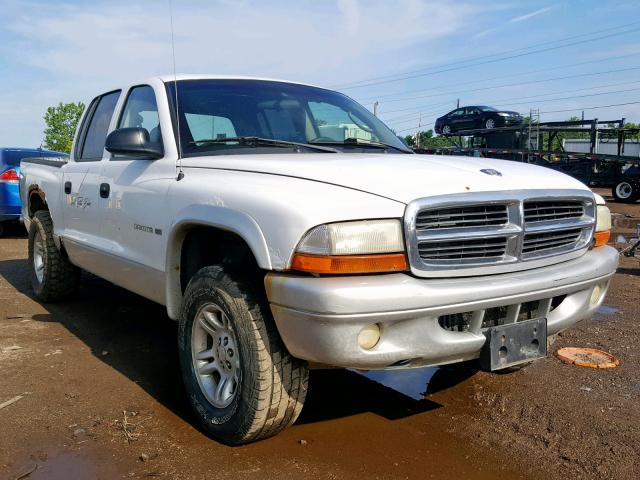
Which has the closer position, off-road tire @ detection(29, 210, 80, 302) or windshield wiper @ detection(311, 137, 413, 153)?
windshield wiper @ detection(311, 137, 413, 153)

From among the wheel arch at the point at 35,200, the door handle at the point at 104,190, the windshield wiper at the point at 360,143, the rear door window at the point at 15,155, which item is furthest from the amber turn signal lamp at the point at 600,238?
the rear door window at the point at 15,155

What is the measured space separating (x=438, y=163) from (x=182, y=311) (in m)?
1.55

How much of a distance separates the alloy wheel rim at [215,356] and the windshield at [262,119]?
1.00 m

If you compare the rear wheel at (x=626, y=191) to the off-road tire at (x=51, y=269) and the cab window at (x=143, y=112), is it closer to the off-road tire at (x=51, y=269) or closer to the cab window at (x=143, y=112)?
the off-road tire at (x=51, y=269)

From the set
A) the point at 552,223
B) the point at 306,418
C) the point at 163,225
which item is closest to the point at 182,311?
the point at 163,225

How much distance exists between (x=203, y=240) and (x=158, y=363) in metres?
1.31

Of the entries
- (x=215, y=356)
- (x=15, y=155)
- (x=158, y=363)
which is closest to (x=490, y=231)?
(x=215, y=356)

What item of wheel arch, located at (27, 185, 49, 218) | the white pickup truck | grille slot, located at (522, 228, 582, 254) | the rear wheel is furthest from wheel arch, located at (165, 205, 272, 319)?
the rear wheel

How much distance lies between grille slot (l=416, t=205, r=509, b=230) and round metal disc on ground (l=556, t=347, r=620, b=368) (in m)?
1.93

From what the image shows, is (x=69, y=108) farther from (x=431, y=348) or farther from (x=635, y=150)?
(x=431, y=348)

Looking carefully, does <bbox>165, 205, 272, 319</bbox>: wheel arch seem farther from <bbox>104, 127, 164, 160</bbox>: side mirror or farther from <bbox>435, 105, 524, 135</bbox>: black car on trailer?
<bbox>435, 105, 524, 135</bbox>: black car on trailer

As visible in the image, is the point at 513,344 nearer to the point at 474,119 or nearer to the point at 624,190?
the point at 624,190

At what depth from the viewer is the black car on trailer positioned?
891 inches

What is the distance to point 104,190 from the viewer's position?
13.9 ft
